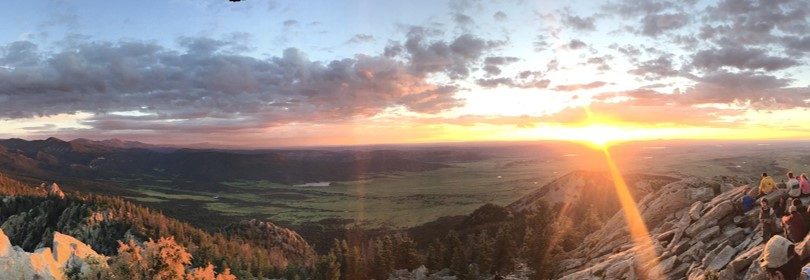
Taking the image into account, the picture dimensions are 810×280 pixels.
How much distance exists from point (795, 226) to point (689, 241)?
19866 mm

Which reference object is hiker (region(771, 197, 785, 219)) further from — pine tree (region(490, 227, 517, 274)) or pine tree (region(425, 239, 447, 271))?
pine tree (region(425, 239, 447, 271))

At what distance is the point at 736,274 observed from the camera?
129ft

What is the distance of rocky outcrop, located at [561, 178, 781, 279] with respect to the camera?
44531 millimetres

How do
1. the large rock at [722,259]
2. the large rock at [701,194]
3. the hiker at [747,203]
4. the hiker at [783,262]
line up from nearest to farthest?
the hiker at [783,262] < the large rock at [722,259] < the hiker at [747,203] < the large rock at [701,194]

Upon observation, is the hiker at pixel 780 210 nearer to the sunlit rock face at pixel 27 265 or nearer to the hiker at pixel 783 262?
the hiker at pixel 783 262

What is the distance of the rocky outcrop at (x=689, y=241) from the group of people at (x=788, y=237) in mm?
2664

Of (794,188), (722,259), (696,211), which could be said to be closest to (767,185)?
(794,188)

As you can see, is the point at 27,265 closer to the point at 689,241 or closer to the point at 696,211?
the point at 689,241

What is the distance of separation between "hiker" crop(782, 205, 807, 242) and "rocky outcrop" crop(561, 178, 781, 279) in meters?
3.65

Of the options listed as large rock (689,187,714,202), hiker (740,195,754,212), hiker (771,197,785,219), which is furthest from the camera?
large rock (689,187,714,202)

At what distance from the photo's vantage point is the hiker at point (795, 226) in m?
35.0

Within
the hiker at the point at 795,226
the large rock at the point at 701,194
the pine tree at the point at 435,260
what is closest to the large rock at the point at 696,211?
the large rock at the point at 701,194

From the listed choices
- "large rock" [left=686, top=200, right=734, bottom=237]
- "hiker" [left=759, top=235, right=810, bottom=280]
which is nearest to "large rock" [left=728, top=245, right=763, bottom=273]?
"hiker" [left=759, top=235, right=810, bottom=280]

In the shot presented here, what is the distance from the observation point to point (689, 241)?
54.2 m
